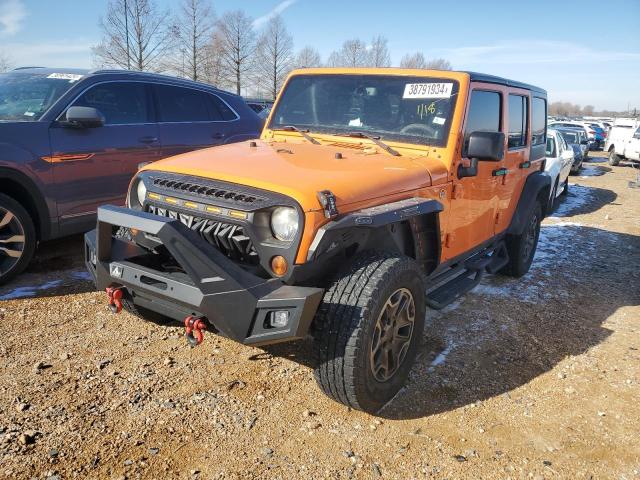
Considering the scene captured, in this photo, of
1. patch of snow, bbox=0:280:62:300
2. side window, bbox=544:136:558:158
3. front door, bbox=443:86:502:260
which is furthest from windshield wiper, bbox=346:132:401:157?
side window, bbox=544:136:558:158

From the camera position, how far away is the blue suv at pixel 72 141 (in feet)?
14.2

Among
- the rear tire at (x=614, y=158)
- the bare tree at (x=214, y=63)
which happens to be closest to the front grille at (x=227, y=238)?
the rear tire at (x=614, y=158)

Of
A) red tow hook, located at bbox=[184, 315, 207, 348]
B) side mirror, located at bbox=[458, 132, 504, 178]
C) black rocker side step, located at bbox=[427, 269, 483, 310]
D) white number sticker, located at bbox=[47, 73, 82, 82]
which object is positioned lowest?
black rocker side step, located at bbox=[427, 269, 483, 310]

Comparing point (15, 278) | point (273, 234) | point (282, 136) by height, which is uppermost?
point (282, 136)

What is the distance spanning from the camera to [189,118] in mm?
5895

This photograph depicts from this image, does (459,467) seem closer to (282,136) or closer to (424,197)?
(424,197)

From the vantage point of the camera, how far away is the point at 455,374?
11.5ft

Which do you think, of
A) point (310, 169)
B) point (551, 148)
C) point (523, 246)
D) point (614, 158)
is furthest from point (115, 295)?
point (614, 158)

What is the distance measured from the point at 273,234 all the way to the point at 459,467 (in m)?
1.55

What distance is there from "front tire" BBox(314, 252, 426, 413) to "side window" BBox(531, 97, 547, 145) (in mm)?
3144

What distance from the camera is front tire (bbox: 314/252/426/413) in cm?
261

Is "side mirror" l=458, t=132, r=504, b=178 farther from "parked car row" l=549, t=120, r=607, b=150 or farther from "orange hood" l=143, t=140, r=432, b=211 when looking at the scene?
"parked car row" l=549, t=120, r=607, b=150

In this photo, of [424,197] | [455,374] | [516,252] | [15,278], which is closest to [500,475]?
[455,374]

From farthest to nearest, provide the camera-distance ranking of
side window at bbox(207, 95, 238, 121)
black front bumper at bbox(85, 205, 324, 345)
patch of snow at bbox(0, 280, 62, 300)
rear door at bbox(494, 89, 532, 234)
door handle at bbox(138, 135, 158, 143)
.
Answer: side window at bbox(207, 95, 238, 121)
door handle at bbox(138, 135, 158, 143)
rear door at bbox(494, 89, 532, 234)
patch of snow at bbox(0, 280, 62, 300)
black front bumper at bbox(85, 205, 324, 345)
